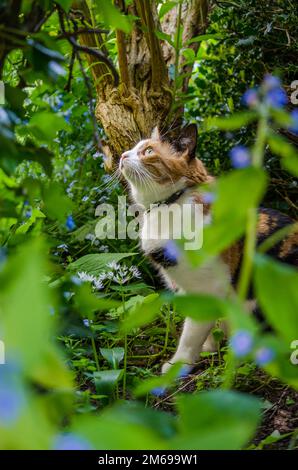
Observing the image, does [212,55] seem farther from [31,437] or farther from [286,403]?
[31,437]

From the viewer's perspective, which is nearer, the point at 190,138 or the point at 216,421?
the point at 216,421

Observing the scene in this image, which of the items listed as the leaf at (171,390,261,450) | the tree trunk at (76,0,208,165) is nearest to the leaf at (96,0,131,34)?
the leaf at (171,390,261,450)

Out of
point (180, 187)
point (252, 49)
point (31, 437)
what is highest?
point (252, 49)

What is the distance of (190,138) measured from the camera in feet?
8.80

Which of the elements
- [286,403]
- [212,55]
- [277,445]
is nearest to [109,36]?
[212,55]

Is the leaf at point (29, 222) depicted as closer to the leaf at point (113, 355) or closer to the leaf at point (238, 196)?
the leaf at point (113, 355)

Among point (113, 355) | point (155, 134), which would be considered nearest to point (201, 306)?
point (113, 355)

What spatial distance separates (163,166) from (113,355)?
89cm

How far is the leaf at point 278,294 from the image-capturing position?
2.21ft

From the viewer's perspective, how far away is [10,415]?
0.55m

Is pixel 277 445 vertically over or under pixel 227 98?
under

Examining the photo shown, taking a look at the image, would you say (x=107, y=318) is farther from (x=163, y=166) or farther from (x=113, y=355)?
(x=163, y=166)

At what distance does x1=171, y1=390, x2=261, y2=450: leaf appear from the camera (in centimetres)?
58
